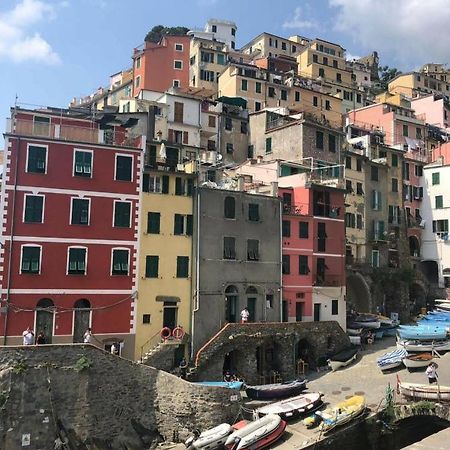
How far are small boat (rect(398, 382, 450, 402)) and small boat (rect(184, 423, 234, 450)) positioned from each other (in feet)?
34.0

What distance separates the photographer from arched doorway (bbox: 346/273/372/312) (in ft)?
176

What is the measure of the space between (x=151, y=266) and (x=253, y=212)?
944 centimetres

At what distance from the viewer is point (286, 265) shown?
43.5m

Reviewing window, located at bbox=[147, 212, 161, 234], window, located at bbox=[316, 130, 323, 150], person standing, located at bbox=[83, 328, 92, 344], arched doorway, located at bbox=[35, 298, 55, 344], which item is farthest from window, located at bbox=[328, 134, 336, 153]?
arched doorway, located at bbox=[35, 298, 55, 344]

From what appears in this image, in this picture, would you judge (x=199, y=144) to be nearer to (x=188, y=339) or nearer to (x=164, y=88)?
(x=164, y=88)

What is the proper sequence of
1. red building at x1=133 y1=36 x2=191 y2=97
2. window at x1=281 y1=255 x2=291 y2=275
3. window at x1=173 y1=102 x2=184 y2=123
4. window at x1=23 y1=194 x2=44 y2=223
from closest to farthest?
window at x1=23 y1=194 x2=44 y2=223
window at x1=281 y1=255 x2=291 y2=275
window at x1=173 y1=102 x2=184 y2=123
red building at x1=133 y1=36 x2=191 y2=97

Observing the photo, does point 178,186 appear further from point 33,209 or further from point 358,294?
point 358,294

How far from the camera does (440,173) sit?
63.5 m

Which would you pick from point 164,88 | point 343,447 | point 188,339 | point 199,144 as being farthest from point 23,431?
point 164,88

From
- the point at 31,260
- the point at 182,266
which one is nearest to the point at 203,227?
the point at 182,266

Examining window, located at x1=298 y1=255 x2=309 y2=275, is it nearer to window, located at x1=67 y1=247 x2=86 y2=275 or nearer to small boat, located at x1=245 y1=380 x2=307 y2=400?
small boat, located at x1=245 y1=380 x2=307 y2=400

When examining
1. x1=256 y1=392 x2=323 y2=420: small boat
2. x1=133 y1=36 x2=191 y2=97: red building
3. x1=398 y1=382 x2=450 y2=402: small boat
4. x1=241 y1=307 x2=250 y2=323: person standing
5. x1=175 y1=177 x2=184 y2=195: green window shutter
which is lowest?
x1=256 y1=392 x2=323 y2=420: small boat

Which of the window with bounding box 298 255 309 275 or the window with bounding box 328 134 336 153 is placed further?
the window with bounding box 328 134 336 153

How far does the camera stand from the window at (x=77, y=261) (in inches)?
1366
